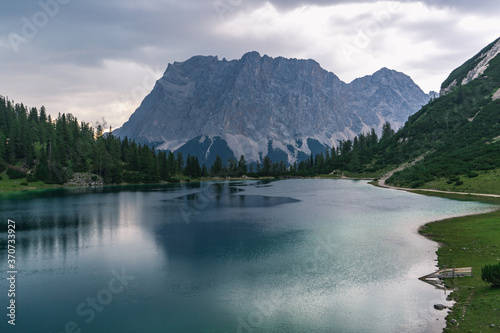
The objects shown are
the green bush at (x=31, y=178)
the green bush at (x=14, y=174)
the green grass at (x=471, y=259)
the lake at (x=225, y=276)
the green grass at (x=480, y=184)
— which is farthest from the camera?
the green bush at (x=31, y=178)

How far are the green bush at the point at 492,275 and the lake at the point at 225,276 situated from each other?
4.52 meters

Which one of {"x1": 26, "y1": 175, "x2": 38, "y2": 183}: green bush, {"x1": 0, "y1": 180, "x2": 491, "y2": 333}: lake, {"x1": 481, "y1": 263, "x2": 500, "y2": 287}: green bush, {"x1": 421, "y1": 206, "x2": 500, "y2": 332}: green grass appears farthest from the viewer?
{"x1": 26, "y1": 175, "x2": 38, "y2": 183}: green bush

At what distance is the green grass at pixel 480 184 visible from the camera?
351 ft

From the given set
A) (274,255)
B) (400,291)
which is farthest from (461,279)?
(274,255)

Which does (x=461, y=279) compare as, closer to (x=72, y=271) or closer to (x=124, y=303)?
(x=124, y=303)

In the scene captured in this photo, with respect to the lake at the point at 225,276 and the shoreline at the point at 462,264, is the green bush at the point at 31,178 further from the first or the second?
the shoreline at the point at 462,264

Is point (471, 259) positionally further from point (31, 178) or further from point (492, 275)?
point (31, 178)

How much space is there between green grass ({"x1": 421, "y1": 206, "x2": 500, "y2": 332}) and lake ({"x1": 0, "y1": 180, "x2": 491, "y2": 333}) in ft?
5.73

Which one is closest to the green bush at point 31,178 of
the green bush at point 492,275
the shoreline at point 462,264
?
the shoreline at point 462,264

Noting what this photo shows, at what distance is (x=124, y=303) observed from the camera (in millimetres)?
31250

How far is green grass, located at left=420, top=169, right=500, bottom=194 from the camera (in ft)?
351

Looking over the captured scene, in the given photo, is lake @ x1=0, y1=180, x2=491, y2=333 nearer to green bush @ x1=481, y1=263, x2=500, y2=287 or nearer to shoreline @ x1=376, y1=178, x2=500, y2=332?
shoreline @ x1=376, y1=178, x2=500, y2=332

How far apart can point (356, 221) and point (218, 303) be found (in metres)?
50.4

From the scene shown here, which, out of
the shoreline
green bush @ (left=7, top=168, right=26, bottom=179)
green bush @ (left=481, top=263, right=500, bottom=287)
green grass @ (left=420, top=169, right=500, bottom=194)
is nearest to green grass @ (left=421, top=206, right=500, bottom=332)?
the shoreline
